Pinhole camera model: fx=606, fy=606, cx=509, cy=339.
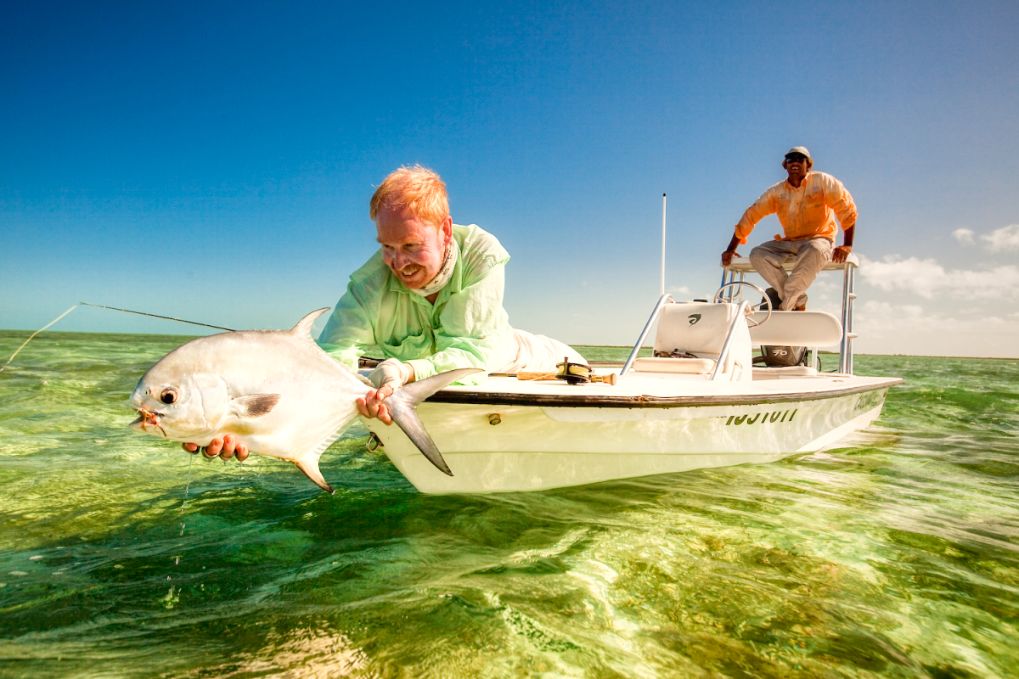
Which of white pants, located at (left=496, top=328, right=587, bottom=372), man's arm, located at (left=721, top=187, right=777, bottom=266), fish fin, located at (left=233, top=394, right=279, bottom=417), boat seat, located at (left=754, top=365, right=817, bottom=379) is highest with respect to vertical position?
man's arm, located at (left=721, top=187, right=777, bottom=266)

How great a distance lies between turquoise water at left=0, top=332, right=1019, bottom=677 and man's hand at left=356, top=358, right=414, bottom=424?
0.74 meters

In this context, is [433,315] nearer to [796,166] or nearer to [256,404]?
[256,404]

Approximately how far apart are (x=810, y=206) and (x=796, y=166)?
1.53ft

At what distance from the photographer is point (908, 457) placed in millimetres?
6160

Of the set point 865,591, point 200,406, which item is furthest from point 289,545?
point 865,591

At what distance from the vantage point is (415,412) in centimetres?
246

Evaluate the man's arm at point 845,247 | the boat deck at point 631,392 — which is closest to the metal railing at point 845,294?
the man's arm at point 845,247

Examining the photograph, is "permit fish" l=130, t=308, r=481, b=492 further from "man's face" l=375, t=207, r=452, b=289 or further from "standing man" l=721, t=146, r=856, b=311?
"standing man" l=721, t=146, r=856, b=311

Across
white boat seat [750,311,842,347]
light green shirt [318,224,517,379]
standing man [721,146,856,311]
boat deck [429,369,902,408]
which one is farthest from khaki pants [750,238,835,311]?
light green shirt [318,224,517,379]

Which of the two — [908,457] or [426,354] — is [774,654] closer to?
[426,354]

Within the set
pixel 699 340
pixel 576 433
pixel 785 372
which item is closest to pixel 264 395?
pixel 576 433

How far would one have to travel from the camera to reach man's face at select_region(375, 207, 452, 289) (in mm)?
2830

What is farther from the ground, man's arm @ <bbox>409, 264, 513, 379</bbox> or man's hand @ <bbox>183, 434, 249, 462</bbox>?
man's arm @ <bbox>409, 264, 513, 379</bbox>

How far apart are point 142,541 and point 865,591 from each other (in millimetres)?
3554
